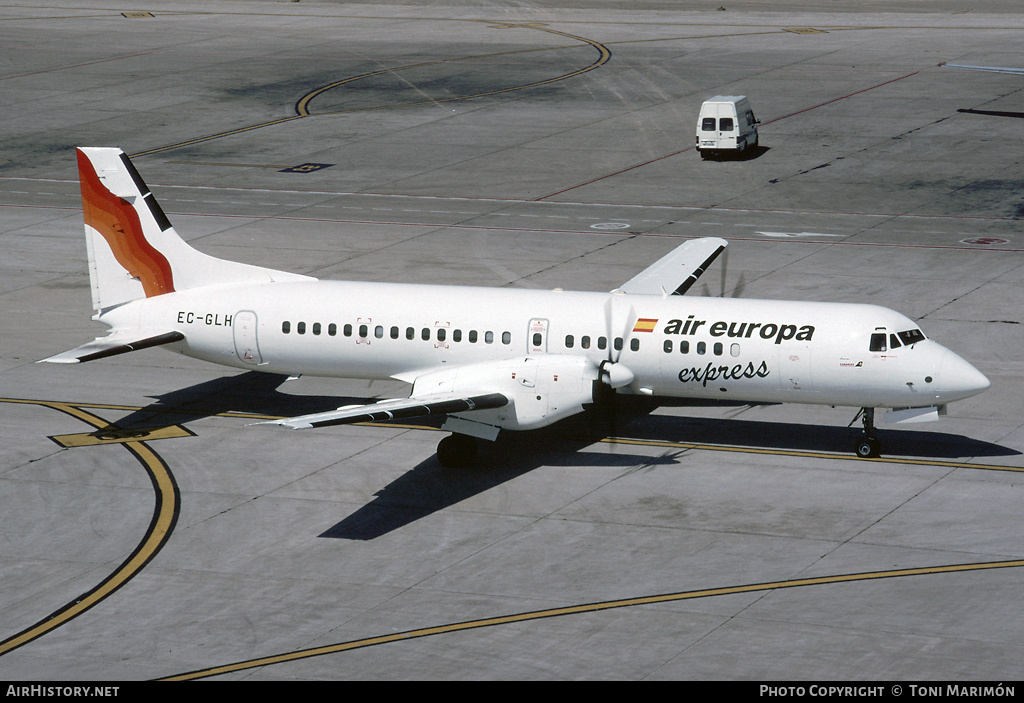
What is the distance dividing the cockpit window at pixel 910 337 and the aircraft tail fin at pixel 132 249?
654 inches

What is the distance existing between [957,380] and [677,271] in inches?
420

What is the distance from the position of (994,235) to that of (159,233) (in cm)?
3250

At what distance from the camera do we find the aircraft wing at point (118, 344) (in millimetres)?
33562

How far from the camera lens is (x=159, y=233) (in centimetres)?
3700

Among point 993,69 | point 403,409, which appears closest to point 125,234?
point 403,409

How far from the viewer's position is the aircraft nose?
103ft

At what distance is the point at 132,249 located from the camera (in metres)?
37.2

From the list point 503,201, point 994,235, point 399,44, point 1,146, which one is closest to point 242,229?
point 503,201

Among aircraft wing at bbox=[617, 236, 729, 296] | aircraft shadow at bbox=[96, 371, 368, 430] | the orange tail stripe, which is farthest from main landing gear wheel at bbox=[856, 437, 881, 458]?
the orange tail stripe

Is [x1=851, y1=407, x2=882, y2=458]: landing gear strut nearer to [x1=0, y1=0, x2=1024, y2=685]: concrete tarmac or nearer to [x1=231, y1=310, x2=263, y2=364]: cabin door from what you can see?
Answer: [x1=0, y1=0, x2=1024, y2=685]: concrete tarmac

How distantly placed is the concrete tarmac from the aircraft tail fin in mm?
3388

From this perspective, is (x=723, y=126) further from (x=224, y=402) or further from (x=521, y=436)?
(x=224, y=402)

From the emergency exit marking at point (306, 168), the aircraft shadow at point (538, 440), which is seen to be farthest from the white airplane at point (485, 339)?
the emergency exit marking at point (306, 168)

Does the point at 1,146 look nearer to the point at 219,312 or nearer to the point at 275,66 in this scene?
the point at 275,66
